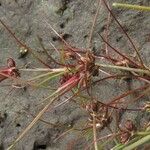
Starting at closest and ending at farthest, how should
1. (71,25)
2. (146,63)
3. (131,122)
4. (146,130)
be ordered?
1. (146,130)
2. (131,122)
3. (146,63)
4. (71,25)

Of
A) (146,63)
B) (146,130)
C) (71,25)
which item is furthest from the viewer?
(71,25)

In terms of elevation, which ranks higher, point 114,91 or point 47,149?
point 114,91

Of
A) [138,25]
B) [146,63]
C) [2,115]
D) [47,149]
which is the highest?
[138,25]

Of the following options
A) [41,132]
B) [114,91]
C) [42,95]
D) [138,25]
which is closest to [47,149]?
[41,132]

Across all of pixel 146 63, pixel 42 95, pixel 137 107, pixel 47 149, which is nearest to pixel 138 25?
pixel 146 63

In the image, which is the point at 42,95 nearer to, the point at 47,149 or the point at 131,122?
the point at 47,149

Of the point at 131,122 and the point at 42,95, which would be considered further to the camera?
the point at 42,95

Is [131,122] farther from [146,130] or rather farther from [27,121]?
[27,121]
